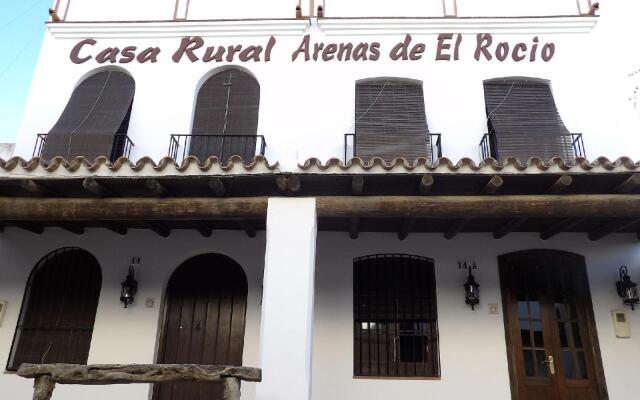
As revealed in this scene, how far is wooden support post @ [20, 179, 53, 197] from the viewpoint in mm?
5152

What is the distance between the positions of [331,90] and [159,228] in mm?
3571

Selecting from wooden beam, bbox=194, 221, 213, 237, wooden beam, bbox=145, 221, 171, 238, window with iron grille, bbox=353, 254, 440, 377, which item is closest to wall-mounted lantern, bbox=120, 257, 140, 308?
wooden beam, bbox=145, 221, 171, 238

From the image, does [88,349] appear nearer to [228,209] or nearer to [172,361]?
[172,361]

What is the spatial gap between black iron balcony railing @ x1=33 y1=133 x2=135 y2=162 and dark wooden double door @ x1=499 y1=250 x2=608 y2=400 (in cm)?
608

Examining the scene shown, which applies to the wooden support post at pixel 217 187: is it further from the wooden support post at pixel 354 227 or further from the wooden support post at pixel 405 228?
the wooden support post at pixel 405 228

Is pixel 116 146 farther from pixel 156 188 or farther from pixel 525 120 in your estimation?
pixel 525 120

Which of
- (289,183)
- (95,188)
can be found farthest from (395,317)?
(95,188)

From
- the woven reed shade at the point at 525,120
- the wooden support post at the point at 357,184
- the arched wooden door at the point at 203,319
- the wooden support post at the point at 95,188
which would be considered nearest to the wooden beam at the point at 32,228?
the arched wooden door at the point at 203,319

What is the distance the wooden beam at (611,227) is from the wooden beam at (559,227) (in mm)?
435

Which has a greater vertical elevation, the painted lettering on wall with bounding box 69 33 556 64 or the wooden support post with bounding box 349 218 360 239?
the painted lettering on wall with bounding box 69 33 556 64

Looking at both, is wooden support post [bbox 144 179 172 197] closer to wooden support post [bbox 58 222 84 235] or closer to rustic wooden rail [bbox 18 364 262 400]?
rustic wooden rail [bbox 18 364 262 400]

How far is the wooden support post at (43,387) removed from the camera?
12.1ft

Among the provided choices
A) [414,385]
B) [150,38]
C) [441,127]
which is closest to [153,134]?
[150,38]

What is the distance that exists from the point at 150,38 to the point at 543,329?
Answer: 26.4 feet
